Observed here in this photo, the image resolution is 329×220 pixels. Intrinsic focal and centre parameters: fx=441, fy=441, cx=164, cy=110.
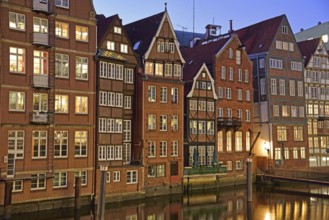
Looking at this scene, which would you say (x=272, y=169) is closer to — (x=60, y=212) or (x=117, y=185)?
(x=117, y=185)

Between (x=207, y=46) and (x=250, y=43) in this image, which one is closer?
(x=207, y=46)

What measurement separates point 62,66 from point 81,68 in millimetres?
1798

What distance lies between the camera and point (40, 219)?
30.8 metres

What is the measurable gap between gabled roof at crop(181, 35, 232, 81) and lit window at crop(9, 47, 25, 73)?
21.3 metres

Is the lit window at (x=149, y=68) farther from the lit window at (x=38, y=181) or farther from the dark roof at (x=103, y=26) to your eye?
the lit window at (x=38, y=181)

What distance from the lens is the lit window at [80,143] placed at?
1430 inches

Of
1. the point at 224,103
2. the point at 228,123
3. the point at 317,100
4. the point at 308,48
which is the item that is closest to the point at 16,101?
the point at 228,123

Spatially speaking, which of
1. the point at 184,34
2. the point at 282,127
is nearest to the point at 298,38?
the point at 184,34

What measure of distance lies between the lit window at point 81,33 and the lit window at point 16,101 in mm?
7017

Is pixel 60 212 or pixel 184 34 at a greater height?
pixel 184 34

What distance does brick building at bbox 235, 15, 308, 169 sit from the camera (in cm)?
5781

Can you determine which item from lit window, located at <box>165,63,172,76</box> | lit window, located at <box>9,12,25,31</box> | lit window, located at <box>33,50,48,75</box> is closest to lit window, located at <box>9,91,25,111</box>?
lit window, located at <box>33,50,48,75</box>

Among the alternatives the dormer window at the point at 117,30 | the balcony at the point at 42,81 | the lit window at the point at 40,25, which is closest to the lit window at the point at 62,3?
the lit window at the point at 40,25

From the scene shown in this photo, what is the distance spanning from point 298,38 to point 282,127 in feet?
92.2
